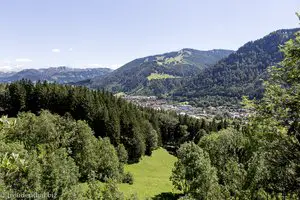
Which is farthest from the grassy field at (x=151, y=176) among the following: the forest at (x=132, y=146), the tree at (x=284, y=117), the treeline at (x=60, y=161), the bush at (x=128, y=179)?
the tree at (x=284, y=117)

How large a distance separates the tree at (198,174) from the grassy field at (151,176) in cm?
889

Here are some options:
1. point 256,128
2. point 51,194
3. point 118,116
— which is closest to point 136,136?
point 118,116

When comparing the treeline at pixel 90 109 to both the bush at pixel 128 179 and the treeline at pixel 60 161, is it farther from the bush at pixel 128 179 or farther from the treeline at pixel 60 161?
the bush at pixel 128 179

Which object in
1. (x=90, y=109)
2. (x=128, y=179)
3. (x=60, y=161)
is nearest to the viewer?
(x=60, y=161)

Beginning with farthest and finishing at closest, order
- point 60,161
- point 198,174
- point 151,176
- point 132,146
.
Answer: point 132,146, point 151,176, point 198,174, point 60,161

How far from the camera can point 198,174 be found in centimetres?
4791

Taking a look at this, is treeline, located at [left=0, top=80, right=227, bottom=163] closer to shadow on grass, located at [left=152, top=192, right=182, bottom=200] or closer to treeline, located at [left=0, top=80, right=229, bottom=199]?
treeline, located at [left=0, top=80, right=229, bottom=199]

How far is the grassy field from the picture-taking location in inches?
2512

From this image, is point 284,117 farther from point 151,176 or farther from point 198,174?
point 151,176

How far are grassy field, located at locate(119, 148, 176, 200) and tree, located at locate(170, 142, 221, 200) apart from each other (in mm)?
8895

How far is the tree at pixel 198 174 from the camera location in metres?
35.1

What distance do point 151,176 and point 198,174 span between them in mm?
37936

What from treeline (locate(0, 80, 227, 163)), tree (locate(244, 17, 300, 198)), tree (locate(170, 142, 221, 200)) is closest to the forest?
tree (locate(244, 17, 300, 198))

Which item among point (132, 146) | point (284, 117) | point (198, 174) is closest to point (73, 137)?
point (198, 174)
